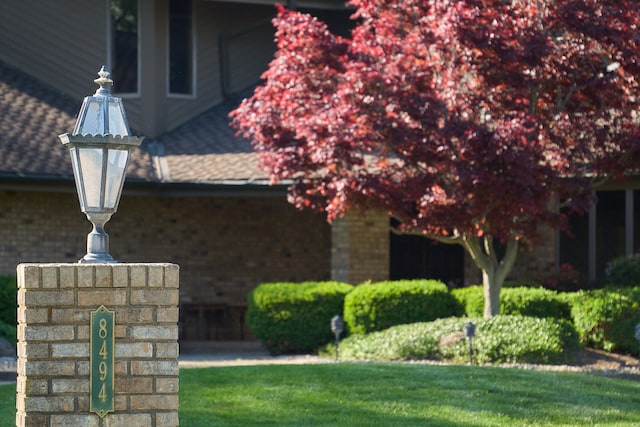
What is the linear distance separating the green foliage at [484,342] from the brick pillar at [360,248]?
278cm

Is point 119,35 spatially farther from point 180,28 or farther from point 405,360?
point 405,360

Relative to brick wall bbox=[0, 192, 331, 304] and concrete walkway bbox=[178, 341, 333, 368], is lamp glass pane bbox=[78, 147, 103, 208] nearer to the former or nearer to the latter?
concrete walkway bbox=[178, 341, 333, 368]

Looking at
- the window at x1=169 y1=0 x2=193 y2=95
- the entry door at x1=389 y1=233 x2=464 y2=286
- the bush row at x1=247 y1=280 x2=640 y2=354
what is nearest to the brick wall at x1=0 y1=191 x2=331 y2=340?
the entry door at x1=389 y1=233 x2=464 y2=286

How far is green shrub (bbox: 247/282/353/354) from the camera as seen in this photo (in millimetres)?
15953

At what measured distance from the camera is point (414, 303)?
51.2 ft

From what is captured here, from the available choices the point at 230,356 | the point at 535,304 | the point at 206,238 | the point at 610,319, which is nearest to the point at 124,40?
the point at 206,238

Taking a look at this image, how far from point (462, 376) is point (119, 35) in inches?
405

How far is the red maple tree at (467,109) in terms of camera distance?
13.4 m

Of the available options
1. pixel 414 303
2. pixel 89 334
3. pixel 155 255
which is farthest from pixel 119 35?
pixel 89 334

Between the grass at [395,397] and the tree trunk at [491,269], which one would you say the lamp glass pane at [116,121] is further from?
the tree trunk at [491,269]

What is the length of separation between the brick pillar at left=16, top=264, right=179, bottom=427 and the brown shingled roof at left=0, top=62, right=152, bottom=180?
1066 cm

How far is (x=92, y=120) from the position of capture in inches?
253

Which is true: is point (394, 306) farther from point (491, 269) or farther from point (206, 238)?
point (206, 238)

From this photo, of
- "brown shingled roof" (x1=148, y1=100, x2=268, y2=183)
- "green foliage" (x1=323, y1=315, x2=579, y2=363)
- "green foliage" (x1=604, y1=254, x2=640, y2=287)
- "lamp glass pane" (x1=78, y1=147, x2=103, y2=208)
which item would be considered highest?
"brown shingled roof" (x1=148, y1=100, x2=268, y2=183)
